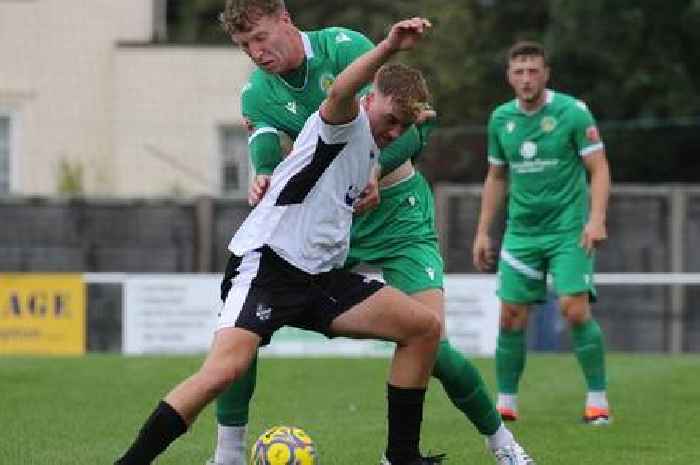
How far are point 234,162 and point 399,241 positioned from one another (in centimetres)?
2236

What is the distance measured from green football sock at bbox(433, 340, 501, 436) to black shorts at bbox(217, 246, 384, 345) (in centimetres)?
76

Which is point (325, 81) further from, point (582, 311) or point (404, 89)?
point (582, 311)

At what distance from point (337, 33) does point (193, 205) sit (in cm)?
1563

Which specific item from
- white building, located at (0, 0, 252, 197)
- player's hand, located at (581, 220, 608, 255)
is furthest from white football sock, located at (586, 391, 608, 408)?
white building, located at (0, 0, 252, 197)

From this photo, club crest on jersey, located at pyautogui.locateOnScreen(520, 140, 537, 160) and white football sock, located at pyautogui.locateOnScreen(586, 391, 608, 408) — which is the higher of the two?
club crest on jersey, located at pyautogui.locateOnScreen(520, 140, 537, 160)

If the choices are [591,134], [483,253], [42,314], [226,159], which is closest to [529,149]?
[591,134]

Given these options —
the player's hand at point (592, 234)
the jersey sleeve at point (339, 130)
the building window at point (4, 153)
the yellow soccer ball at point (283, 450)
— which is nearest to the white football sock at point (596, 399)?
the player's hand at point (592, 234)

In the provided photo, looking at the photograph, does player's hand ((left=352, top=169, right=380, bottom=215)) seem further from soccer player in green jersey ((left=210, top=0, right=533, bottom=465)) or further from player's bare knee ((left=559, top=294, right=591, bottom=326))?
player's bare knee ((left=559, top=294, right=591, bottom=326))

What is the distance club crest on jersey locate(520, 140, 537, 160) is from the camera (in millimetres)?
10680

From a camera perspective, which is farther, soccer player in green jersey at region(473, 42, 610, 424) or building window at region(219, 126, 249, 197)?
building window at region(219, 126, 249, 197)

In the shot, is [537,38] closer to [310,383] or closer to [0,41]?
[0,41]

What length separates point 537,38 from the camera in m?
31.0

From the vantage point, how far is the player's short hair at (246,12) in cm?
716

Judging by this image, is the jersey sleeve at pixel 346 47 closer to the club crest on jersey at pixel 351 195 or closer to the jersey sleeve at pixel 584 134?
the club crest on jersey at pixel 351 195
